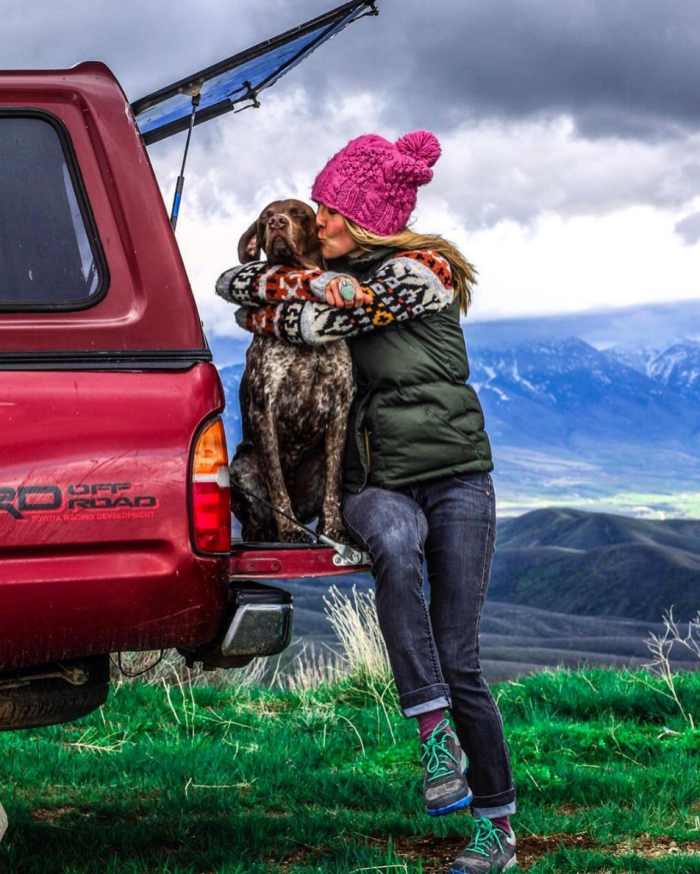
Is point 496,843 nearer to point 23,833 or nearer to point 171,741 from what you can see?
point 23,833

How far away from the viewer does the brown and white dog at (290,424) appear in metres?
4.21

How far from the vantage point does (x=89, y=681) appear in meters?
3.80

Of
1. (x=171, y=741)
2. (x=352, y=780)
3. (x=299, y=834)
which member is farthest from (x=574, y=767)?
(x=171, y=741)

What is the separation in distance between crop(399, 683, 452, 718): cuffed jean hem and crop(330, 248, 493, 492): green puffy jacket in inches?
26.2

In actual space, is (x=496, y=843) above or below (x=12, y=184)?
below

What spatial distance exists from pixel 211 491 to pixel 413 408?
0.84m

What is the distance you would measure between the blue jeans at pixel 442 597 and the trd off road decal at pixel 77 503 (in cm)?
85

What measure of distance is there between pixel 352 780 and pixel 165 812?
92 centimetres

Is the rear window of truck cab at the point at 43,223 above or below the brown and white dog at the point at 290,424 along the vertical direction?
above

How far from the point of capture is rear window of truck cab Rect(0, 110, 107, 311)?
3535 mm

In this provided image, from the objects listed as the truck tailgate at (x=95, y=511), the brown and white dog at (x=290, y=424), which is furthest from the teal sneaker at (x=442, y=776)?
the truck tailgate at (x=95, y=511)

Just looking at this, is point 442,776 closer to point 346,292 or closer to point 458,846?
point 458,846

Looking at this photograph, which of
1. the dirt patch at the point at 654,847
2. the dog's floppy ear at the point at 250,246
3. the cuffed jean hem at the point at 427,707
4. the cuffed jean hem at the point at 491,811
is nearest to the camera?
the cuffed jean hem at the point at 427,707

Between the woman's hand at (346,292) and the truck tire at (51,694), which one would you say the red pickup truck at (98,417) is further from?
the woman's hand at (346,292)
